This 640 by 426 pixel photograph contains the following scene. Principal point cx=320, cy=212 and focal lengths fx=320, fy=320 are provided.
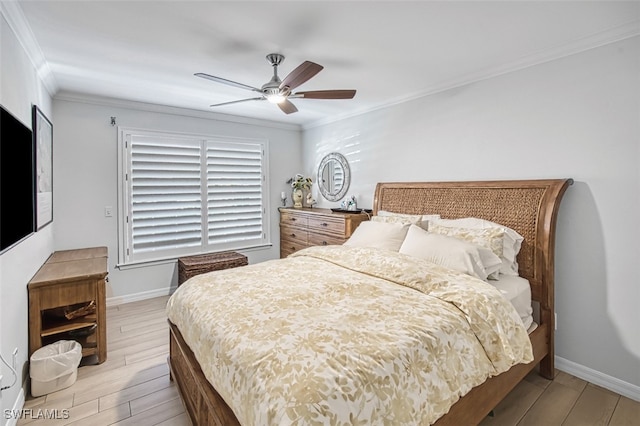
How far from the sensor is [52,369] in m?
2.25

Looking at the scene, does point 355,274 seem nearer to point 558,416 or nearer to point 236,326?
point 236,326

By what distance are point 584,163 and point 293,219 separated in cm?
348

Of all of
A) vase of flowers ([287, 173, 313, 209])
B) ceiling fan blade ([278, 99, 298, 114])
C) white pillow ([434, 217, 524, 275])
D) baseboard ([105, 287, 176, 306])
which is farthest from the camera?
vase of flowers ([287, 173, 313, 209])

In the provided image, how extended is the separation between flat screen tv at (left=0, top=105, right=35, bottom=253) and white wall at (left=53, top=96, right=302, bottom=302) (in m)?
1.31

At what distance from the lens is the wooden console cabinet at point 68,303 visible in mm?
2387

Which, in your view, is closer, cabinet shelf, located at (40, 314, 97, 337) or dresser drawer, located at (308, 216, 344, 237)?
cabinet shelf, located at (40, 314, 97, 337)

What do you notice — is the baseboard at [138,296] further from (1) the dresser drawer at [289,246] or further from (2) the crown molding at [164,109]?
(2) the crown molding at [164,109]

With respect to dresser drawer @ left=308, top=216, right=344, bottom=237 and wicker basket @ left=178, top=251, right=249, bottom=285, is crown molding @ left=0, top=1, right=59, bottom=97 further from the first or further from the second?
dresser drawer @ left=308, top=216, right=344, bottom=237

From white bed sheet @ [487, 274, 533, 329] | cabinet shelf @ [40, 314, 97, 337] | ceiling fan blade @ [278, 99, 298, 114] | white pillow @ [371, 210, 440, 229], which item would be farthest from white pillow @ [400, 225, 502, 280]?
cabinet shelf @ [40, 314, 97, 337]

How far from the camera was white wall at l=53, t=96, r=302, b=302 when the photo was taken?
140 inches

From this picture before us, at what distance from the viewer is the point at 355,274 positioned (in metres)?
2.41

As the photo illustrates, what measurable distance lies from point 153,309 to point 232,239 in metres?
1.41

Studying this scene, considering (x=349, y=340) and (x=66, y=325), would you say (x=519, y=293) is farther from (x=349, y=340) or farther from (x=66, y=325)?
(x=66, y=325)

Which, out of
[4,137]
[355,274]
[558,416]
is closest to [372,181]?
[355,274]
